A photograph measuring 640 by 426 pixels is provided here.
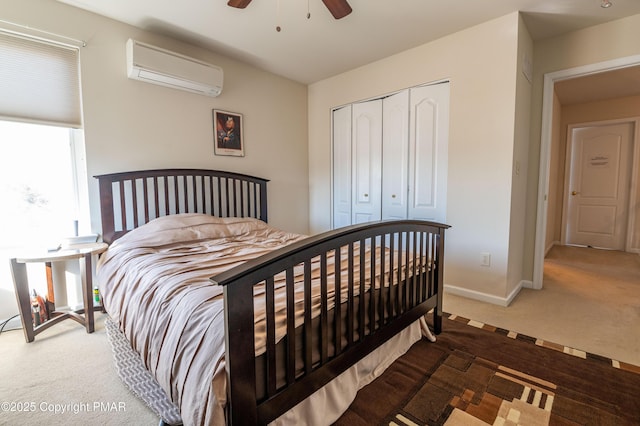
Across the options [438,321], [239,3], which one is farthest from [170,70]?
[438,321]

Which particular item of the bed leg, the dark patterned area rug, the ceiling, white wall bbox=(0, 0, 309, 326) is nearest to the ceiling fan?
the ceiling

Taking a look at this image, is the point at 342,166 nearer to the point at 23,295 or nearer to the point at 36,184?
the point at 36,184

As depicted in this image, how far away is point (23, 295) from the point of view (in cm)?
201

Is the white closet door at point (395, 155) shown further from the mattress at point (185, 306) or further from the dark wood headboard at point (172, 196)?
the dark wood headboard at point (172, 196)

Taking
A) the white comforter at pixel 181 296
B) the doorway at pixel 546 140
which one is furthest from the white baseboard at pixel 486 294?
the white comforter at pixel 181 296

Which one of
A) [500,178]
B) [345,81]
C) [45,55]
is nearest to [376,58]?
[345,81]

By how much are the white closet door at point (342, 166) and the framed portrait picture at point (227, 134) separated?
124 cm

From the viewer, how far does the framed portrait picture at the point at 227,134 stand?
3.20 m

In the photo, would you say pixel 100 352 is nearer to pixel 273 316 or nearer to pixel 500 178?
pixel 273 316

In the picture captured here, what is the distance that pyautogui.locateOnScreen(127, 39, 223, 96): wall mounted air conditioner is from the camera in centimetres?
244

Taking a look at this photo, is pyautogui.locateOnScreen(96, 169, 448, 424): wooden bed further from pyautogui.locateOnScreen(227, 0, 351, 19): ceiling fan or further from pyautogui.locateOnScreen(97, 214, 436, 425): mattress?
pyautogui.locateOnScreen(227, 0, 351, 19): ceiling fan

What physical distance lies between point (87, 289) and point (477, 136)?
11.3 ft

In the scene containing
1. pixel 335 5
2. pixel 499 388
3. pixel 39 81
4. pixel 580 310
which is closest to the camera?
pixel 499 388

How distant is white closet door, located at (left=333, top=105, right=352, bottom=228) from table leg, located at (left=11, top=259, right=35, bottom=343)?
9.91 feet
